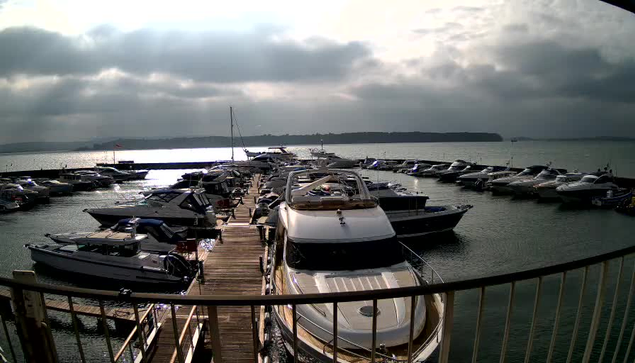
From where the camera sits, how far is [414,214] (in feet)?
73.9

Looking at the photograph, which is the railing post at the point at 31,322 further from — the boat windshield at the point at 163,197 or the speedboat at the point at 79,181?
the speedboat at the point at 79,181

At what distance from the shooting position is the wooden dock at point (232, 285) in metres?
8.43

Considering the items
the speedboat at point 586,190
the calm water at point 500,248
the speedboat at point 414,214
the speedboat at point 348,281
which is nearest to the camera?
the speedboat at point 348,281

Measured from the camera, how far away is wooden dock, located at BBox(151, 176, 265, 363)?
8.43m

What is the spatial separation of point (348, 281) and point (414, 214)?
638 inches

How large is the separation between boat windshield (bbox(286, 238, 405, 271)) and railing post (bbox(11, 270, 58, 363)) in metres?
5.55

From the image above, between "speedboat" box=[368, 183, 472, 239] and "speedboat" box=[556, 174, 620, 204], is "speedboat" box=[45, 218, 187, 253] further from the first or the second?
"speedboat" box=[556, 174, 620, 204]

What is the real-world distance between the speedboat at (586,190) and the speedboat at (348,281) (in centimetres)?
3143

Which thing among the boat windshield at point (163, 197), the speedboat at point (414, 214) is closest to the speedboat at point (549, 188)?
the speedboat at point (414, 214)

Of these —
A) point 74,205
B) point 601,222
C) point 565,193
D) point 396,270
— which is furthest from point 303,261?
point 74,205

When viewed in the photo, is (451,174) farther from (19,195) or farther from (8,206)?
(19,195)

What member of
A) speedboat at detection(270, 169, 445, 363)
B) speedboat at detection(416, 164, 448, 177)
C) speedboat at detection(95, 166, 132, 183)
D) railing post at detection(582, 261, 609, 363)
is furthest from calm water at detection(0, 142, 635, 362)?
speedboat at detection(95, 166, 132, 183)

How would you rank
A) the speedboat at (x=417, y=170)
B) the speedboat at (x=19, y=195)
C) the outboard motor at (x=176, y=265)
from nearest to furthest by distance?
the outboard motor at (x=176, y=265) → the speedboat at (x=19, y=195) → the speedboat at (x=417, y=170)

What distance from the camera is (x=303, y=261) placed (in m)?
7.89
